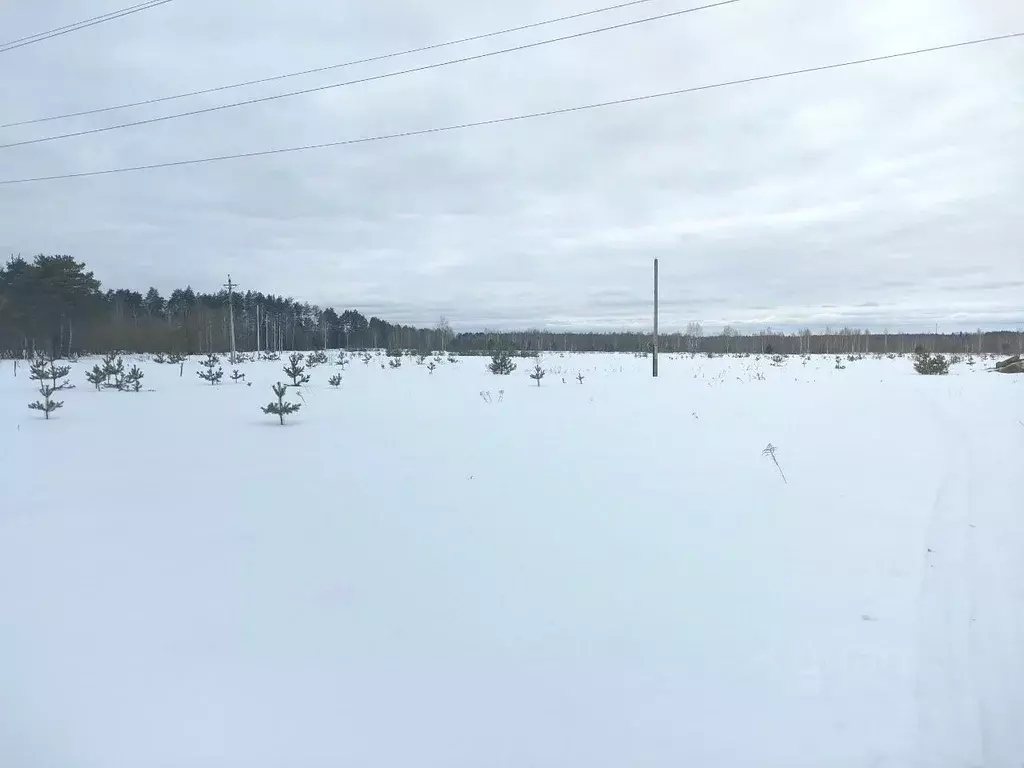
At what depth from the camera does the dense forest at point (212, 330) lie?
31.9 meters

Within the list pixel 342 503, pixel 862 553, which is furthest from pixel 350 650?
pixel 862 553

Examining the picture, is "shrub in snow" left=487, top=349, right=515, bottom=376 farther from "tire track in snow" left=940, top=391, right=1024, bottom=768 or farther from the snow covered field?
"tire track in snow" left=940, top=391, right=1024, bottom=768

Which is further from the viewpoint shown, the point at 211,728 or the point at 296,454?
the point at 296,454

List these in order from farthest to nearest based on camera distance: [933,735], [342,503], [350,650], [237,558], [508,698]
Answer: [342,503] → [237,558] → [350,650] → [508,698] → [933,735]

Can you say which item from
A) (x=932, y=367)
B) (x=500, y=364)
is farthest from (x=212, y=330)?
(x=932, y=367)

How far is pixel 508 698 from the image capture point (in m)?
2.39

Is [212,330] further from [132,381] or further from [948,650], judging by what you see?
[948,650]

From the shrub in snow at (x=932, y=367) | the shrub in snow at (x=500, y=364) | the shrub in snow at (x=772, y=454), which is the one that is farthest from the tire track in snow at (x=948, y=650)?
the shrub in snow at (x=932, y=367)

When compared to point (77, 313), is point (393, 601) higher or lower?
lower

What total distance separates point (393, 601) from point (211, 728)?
114 cm

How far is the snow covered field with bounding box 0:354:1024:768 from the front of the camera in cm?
218

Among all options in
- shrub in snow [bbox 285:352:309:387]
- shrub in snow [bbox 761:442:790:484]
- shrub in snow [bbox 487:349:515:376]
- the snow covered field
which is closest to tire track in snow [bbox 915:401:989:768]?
the snow covered field

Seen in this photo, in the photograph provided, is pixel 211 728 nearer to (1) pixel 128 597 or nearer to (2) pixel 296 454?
(1) pixel 128 597

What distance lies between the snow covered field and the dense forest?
60.4 ft
